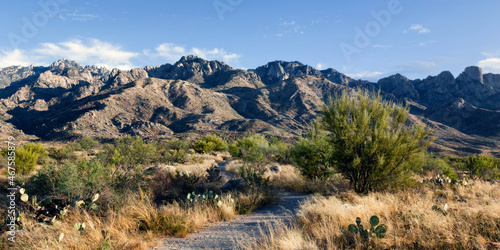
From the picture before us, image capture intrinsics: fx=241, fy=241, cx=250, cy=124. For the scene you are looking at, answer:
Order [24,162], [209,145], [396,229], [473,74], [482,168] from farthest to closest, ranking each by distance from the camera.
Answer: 1. [473,74]
2. [209,145]
3. [482,168]
4. [24,162]
5. [396,229]

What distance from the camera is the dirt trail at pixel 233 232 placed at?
469cm

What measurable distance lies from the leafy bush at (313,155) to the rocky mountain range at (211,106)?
46653 mm

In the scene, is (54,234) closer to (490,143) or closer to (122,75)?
(490,143)

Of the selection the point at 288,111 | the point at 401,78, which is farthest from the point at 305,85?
the point at 401,78

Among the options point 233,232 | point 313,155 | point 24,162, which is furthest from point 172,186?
point 24,162

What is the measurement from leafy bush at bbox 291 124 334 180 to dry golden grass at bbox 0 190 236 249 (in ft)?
15.3

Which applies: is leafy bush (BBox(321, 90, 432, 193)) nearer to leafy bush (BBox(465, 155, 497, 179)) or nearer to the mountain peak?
leafy bush (BBox(465, 155, 497, 179))

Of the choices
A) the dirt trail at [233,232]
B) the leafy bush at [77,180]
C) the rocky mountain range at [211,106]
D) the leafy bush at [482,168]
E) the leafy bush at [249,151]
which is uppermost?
the rocky mountain range at [211,106]

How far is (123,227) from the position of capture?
5125 millimetres

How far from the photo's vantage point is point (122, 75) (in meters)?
160

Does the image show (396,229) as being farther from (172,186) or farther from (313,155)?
(172,186)

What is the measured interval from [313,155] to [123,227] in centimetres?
723

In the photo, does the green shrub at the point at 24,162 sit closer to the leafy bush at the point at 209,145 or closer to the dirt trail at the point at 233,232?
the dirt trail at the point at 233,232

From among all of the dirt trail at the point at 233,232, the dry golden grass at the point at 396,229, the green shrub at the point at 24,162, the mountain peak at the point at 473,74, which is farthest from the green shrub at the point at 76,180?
the mountain peak at the point at 473,74
